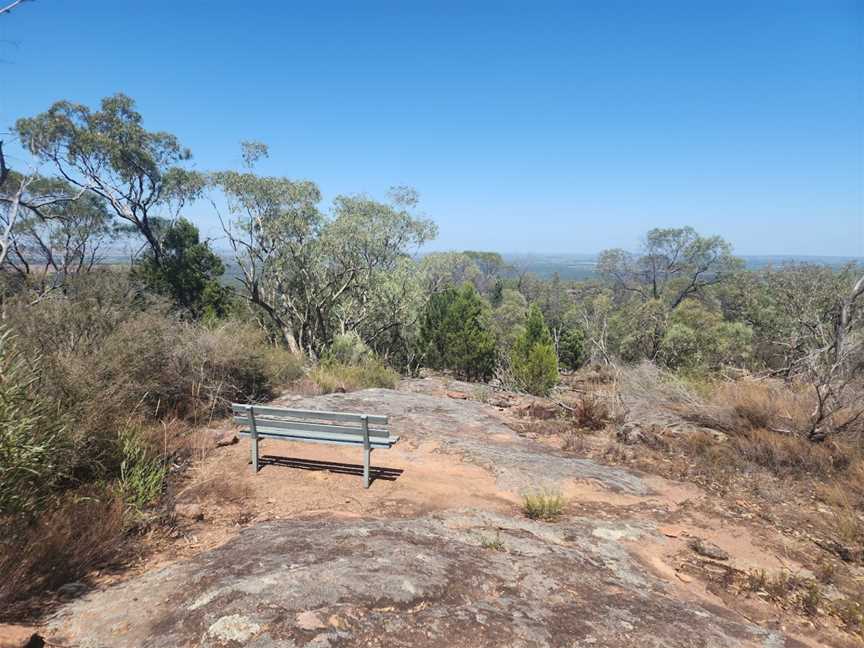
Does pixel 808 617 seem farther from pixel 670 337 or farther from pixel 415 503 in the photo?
pixel 670 337

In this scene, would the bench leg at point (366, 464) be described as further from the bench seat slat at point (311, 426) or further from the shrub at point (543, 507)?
the shrub at point (543, 507)

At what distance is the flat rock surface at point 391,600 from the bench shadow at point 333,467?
5.90 feet

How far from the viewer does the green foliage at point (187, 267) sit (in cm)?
2389

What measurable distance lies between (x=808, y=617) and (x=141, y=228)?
26949 millimetres

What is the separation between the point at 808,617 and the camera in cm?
346

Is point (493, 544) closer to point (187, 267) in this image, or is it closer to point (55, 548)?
point (55, 548)

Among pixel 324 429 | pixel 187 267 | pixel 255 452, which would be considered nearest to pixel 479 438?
pixel 324 429

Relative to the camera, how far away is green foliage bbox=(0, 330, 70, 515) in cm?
333

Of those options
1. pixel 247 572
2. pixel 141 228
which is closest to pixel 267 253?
pixel 141 228

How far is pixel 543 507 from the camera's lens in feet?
16.1

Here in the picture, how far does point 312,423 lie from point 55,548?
2621 mm

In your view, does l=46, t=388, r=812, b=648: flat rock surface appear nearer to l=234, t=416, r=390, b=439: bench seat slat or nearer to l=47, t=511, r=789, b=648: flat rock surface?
l=47, t=511, r=789, b=648: flat rock surface

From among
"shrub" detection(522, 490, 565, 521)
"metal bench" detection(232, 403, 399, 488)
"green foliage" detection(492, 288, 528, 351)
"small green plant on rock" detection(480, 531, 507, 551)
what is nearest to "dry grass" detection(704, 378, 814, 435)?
"shrub" detection(522, 490, 565, 521)

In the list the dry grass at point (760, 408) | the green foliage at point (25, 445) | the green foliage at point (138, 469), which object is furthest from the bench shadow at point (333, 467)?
the dry grass at point (760, 408)
